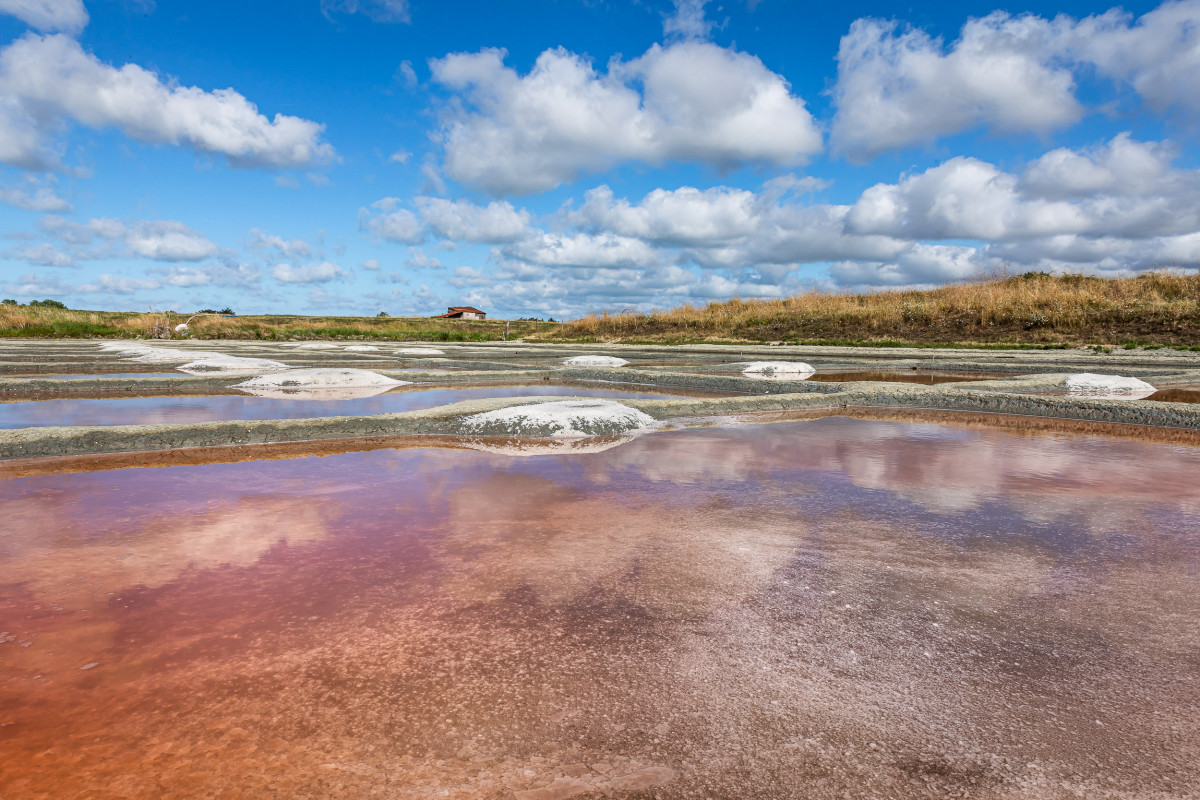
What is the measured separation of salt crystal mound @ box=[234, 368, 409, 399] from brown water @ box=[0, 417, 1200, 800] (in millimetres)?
5171

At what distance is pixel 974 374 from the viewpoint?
11.0 meters

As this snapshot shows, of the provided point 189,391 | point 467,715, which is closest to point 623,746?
point 467,715

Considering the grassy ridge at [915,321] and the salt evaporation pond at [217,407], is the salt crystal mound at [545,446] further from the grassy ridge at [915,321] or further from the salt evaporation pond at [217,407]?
the grassy ridge at [915,321]

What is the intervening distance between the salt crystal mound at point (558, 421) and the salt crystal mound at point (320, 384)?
351 centimetres

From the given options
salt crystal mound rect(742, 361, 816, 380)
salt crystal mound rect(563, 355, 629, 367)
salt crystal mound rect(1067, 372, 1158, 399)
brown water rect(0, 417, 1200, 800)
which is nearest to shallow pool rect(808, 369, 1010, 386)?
salt crystal mound rect(742, 361, 816, 380)

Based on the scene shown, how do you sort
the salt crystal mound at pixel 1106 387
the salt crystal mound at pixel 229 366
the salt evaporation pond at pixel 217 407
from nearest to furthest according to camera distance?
1. the salt evaporation pond at pixel 217 407
2. the salt crystal mound at pixel 1106 387
3. the salt crystal mound at pixel 229 366

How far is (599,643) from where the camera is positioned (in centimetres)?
189

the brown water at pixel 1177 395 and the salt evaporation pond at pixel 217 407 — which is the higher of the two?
the salt evaporation pond at pixel 217 407

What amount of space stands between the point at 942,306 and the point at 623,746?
23.1 meters

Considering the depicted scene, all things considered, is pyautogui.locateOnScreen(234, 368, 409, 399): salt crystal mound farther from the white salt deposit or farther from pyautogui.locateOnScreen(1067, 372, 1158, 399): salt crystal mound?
pyautogui.locateOnScreen(1067, 372, 1158, 399): salt crystal mound

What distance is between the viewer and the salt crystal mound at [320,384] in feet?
28.3

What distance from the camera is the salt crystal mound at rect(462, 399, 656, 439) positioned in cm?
525

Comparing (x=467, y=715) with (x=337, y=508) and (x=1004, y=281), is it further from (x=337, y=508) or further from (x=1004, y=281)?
(x=1004, y=281)

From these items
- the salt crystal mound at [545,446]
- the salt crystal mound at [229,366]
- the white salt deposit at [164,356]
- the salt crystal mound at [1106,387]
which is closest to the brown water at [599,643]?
the salt crystal mound at [545,446]
